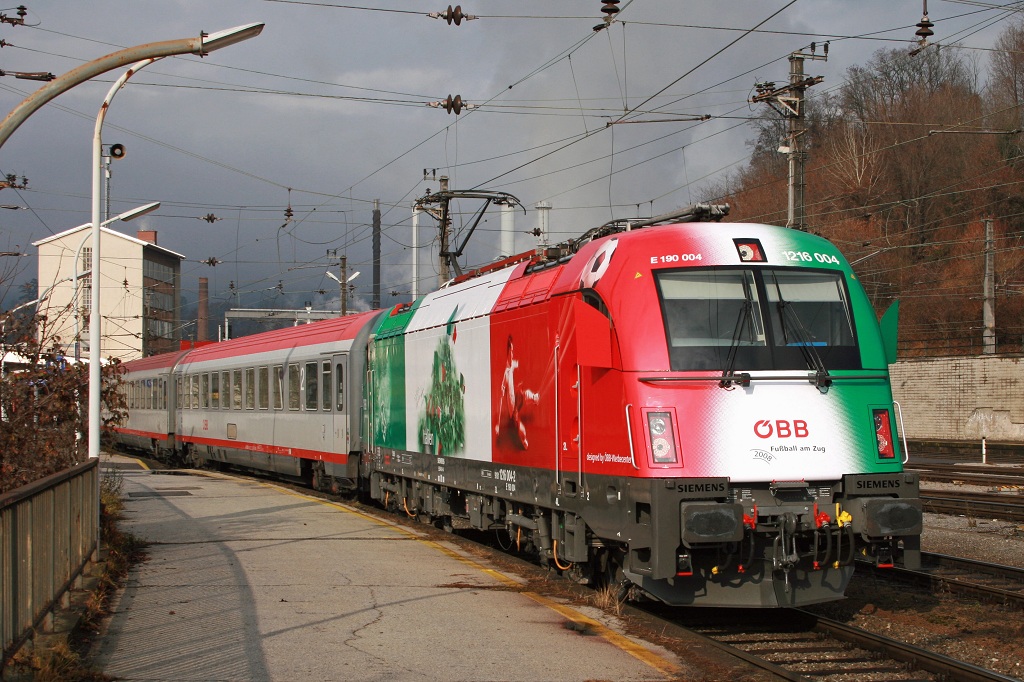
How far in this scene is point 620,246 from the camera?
895 cm

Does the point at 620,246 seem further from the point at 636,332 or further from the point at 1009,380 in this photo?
the point at 1009,380

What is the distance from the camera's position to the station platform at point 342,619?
7.12 meters

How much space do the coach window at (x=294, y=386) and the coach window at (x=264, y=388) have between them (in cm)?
180

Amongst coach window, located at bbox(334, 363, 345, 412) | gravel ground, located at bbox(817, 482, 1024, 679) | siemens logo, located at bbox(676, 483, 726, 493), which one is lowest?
gravel ground, located at bbox(817, 482, 1024, 679)

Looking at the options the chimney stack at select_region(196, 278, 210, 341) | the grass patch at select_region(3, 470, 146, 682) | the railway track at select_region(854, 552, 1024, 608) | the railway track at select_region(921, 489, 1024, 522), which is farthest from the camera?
the chimney stack at select_region(196, 278, 210, 341)

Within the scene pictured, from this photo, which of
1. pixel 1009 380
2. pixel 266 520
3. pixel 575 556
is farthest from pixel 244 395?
pixel 1009 380

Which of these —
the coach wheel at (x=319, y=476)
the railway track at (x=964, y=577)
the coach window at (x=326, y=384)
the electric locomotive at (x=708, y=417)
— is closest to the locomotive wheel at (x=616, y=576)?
the electric locomotive at (x=708, y=417)

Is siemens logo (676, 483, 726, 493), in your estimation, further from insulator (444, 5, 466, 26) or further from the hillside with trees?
the hillside with trees

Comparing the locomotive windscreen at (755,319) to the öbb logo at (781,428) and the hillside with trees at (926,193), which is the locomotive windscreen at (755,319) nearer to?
the öbb logo at (781,428)

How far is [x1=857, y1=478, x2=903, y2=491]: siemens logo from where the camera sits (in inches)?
326

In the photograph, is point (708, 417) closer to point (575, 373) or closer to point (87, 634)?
point (575, 373)

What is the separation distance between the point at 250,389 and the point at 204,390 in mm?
4803

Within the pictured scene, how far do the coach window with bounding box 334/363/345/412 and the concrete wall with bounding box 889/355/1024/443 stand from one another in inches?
980

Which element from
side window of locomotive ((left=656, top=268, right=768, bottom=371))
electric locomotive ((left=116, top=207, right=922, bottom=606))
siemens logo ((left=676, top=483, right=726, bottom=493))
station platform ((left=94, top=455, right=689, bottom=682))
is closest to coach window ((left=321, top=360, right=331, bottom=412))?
station platform ((left=94, top=455, right=689, bottom=682))
